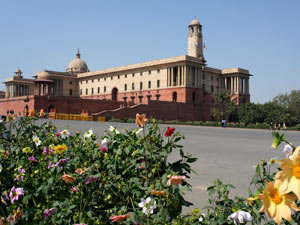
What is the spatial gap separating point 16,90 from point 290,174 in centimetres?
8144

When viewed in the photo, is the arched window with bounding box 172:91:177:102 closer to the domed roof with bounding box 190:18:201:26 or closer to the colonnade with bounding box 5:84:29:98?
the domed roof with bounding box 190:18:201:26

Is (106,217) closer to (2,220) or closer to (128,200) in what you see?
(128,200)

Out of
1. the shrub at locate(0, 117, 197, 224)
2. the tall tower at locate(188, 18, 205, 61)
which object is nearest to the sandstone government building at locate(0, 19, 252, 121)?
the tall tower at locate(188, 18, 205, 61)

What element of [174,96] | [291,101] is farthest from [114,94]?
[291,101]

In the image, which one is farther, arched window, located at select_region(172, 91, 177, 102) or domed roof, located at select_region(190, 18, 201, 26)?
domed roof, located at select_region(190, 18, 201, 26)

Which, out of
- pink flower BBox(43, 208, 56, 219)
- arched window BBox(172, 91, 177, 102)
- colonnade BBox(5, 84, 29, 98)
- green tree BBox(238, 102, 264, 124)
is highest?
colonnade BBox(5, 84, 29, 98)

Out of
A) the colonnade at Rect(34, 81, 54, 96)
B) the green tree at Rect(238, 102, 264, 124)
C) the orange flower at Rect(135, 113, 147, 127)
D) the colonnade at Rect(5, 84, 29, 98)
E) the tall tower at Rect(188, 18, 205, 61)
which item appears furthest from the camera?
the colonnade at Rect(5, 84, 29, 98)

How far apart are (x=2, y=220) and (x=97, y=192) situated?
32.0 inches

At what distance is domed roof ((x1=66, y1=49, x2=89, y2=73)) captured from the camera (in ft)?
259

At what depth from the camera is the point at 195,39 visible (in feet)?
208

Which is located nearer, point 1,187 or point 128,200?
point 128,200

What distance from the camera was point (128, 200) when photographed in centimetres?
240

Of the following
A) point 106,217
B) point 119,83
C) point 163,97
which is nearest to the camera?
point 106,217

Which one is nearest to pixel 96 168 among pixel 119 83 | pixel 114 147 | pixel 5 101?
pixel 114 147
